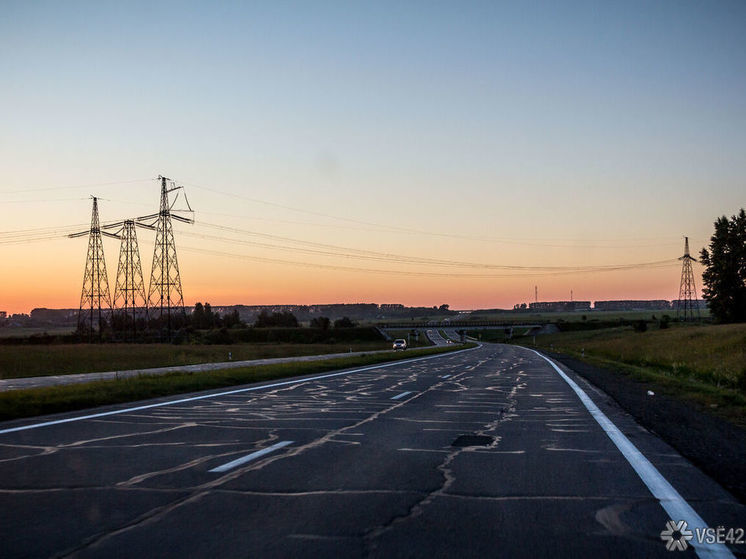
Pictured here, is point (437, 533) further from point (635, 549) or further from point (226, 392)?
point (226, 392)

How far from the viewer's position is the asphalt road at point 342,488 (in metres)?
4.72

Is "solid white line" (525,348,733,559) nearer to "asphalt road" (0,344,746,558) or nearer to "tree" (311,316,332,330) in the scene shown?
"asphalt road" (0,344,746,558)

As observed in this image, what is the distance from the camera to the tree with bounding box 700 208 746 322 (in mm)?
93312

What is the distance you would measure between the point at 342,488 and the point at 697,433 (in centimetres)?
671

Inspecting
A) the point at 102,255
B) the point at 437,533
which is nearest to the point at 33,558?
the point at 437,533

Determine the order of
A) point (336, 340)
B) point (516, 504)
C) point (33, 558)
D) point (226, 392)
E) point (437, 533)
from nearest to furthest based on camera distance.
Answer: point (33, 558) → point (437, 533) → point (516, 504) → point (226, 392) → point (336, 340)

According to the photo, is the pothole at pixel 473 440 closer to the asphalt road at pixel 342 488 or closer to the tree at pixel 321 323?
the asphalt road at pixel 342 488

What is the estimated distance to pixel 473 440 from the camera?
969 cm

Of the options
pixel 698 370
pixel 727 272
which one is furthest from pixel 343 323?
pixel 698 370

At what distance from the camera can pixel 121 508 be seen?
563cm

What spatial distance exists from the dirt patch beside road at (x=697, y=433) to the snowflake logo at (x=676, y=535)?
120 cm

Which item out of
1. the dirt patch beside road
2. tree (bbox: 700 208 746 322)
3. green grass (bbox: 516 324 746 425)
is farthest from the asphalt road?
tree (bbox: 700 208 746 322)

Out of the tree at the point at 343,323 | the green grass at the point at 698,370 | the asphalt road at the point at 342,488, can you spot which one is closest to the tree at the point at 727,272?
the green grass at the point at 698,370

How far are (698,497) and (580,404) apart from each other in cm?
939
